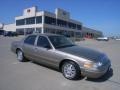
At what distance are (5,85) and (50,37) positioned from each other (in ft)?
9.33

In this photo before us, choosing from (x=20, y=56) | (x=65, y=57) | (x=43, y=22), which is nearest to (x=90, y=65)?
(x=65, y=57)

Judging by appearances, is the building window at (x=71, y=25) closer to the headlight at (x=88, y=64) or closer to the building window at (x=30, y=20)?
the building window at (x=30, y=20)

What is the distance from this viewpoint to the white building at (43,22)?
190ft

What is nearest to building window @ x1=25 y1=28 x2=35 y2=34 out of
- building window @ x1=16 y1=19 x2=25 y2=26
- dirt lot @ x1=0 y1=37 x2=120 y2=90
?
building window @ x1=16 y1=19 x2=25 y2=26

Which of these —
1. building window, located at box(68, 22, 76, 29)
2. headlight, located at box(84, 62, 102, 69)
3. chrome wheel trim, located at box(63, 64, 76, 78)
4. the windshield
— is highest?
building window, located at box(68, 22, 76, 29)

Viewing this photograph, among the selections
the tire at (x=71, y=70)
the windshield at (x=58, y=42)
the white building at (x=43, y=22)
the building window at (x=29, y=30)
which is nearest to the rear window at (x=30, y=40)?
the windshield at (x=58, y=42)

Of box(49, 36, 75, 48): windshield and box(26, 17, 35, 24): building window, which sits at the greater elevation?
box(26, 17, 35, 24): building window

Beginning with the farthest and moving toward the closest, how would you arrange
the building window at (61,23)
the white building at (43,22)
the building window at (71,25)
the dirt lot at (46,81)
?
the building window at (71,25) → the building window at (61,23) → the white building at (43,22) → the dirt lot at (46,81)

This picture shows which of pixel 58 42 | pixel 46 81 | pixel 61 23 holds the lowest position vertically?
pixel 46 81

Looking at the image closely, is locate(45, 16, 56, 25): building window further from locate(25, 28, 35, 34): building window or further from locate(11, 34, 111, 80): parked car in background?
locate(11, 34, 111, 80): parked car in background

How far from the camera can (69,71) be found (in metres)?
5.86

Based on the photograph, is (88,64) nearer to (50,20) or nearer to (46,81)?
(46,81)

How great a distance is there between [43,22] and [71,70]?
52.0 metres

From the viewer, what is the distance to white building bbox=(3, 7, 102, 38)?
57.8 m
